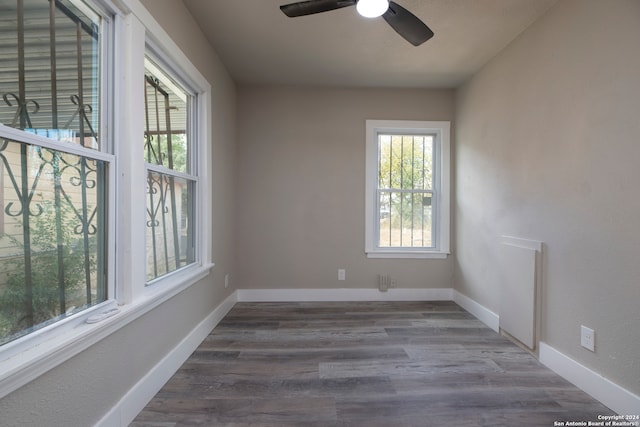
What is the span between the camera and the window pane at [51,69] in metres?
0.99

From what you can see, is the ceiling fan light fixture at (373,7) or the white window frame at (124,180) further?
the ceiling fan light fixture at (373,7)

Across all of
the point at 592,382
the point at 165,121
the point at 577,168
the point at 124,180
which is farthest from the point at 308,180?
the point at 592,382

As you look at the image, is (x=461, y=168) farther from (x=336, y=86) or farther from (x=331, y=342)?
(x=331, y=342)

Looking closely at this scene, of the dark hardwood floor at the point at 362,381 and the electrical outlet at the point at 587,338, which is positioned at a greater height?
the electrical outlet at the point at 587,338

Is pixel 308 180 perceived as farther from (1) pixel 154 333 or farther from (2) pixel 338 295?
(1) pixel 154 333

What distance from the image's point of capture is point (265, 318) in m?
2.84

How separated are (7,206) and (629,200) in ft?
8.75

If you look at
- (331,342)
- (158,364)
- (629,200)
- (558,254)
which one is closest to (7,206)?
(158,364)

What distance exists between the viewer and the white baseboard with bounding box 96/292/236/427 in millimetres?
1372

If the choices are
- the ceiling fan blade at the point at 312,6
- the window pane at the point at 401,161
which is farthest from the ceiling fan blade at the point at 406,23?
the window pane at the point at 401,161

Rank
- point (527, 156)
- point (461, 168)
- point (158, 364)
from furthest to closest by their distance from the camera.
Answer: point (461, 168), point (527, 156), point (158, 364)

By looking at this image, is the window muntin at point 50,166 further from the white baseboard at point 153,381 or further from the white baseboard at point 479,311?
the white baseboard at point 479,311

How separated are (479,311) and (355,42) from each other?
2718mm

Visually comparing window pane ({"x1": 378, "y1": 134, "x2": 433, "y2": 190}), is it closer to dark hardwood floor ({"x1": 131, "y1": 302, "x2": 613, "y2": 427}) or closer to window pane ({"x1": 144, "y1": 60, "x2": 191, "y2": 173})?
dark hardwood floor ({"x1": 131, "y1": 302, "x2": 613, "y2": 427})
